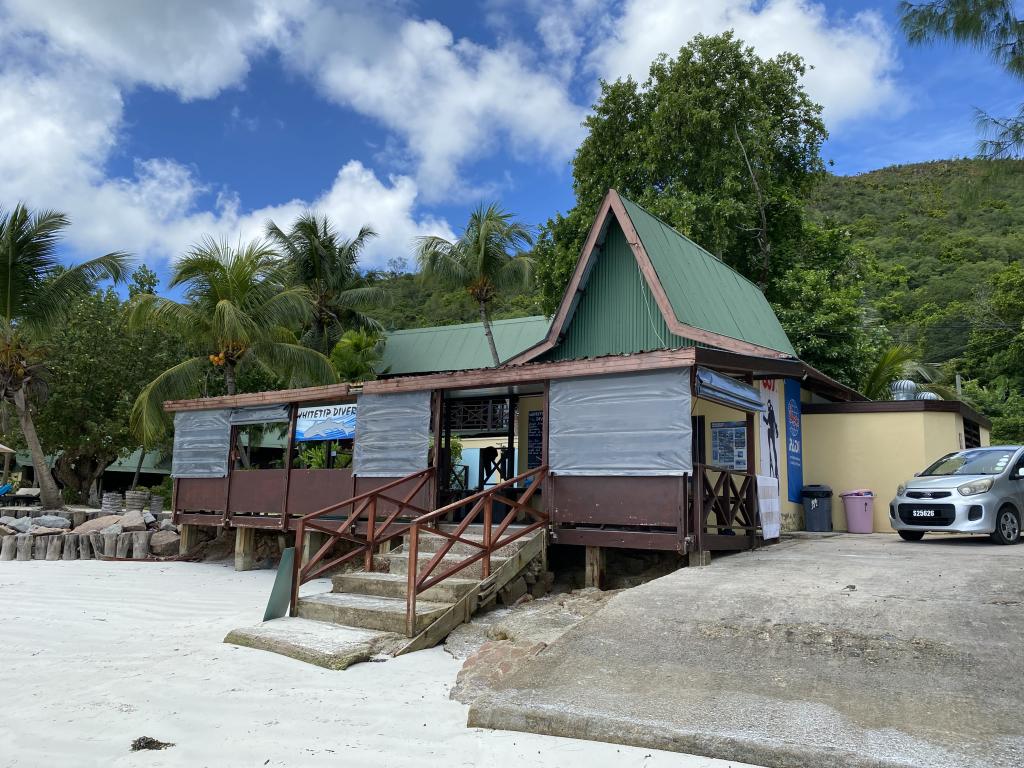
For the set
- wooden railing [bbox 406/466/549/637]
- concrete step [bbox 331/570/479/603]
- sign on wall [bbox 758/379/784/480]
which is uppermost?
sign on wall [bbox 758/379/784/480]

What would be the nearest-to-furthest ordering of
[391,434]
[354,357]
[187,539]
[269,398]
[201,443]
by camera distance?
[391,434] → [269,398] → [201,443] → [187,539] → [354,357]

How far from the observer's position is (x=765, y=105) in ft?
76.6

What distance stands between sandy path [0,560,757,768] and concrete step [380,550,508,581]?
1.75 metres

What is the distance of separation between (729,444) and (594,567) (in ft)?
14.2

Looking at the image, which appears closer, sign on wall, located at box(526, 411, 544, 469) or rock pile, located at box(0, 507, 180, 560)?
sign on wall, located at box(526, 411, 544, 469)

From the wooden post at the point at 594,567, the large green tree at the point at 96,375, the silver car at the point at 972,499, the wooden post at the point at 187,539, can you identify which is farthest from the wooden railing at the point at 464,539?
the large green tree at the point at 96,375

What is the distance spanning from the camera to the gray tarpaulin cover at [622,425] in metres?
9.09

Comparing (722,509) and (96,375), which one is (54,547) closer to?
(96,375)

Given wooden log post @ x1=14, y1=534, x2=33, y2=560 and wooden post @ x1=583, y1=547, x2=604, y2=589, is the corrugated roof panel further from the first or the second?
wooden log post @ x1=14, y1=534, x2=33, y2=560

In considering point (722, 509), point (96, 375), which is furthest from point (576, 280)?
point (96, 375)

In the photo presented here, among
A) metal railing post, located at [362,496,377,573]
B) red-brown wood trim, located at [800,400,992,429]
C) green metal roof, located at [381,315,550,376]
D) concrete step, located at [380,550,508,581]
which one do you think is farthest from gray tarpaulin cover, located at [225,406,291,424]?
green metal roof, located at [381,315,550,376]

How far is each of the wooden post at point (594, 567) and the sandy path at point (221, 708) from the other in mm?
2935

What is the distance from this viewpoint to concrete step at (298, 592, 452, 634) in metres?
7.56

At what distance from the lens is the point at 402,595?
8539mm
